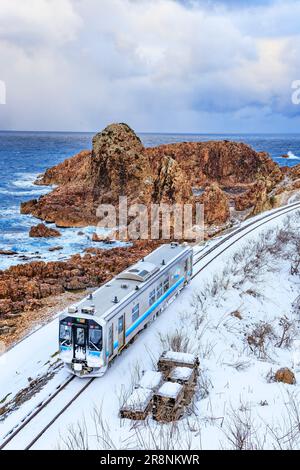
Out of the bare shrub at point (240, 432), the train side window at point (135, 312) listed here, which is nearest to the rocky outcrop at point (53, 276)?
the train side window at point (135, 312)

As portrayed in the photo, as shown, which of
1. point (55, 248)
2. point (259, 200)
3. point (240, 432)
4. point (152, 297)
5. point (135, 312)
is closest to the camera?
point (240, 432)

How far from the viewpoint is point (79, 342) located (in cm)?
1469

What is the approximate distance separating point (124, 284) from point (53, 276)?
46.2ft

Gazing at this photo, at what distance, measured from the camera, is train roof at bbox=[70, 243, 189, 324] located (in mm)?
15152

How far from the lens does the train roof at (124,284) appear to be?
15.2 m

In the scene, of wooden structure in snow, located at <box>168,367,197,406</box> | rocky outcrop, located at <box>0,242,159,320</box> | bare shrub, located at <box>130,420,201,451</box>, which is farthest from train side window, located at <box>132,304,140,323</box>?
rocky outcrop, located at <box>0,242,159,320</box>

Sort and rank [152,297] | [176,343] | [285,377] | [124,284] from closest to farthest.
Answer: [285,377]
[176,343]
[124,284]
[152,297]

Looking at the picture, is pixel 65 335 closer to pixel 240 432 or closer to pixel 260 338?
pixel 240 432

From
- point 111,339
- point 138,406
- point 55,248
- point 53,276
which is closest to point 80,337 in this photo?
point 111,339

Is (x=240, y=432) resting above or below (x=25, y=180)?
below

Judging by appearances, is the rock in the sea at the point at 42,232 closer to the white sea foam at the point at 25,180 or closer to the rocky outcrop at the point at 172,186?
the rocky outcrop at the point at 172,186

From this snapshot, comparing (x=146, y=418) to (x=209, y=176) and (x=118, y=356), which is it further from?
(x=209, y=176)

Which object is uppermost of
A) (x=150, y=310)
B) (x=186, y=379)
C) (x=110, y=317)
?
(x=110, y=317)

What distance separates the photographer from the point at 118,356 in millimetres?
16703
